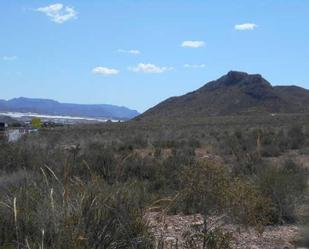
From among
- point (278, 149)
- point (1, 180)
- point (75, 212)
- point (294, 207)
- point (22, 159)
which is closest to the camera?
point (75, 212)

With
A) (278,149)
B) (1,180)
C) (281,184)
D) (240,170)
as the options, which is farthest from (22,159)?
(278,149)

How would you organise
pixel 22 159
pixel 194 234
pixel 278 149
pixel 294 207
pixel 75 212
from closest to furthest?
pixel 75 212
pixel 194 234
pixel 294 207
pixel 22 159
pixel 278 149

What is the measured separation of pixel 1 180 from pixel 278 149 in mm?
20425

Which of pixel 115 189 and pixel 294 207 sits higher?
pixel 115 189

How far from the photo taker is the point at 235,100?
127 meters

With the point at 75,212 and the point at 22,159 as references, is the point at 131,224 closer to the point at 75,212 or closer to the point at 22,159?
the point at 75,212

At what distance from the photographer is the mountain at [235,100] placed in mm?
120688

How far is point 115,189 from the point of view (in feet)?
26.8

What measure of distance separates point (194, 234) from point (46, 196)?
209cm

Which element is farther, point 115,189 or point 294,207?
point 294,207

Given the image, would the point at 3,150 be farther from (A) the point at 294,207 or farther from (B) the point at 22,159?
(A) the point at 294,207

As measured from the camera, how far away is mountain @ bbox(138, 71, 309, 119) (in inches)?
4751

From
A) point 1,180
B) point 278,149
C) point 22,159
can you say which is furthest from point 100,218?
point 278,149

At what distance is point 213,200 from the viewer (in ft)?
29.0
